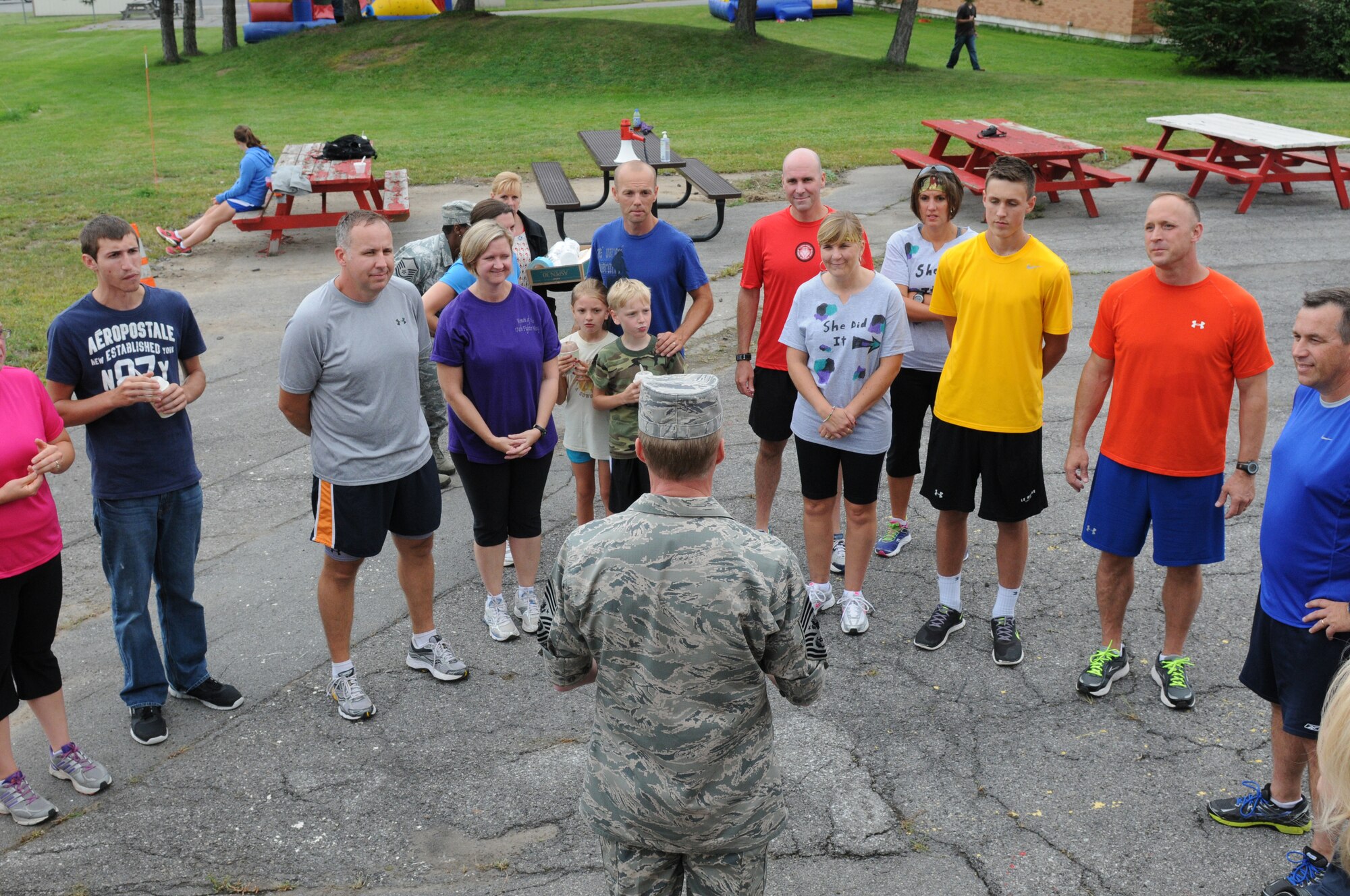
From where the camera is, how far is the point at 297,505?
691cm

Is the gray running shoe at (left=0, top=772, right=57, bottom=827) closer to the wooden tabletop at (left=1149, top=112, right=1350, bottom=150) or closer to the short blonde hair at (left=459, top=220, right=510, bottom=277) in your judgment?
the short blonde hair at (left=459, top=220, right=510, bottom=277)

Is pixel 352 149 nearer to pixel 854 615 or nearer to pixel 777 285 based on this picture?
pixel 777 285

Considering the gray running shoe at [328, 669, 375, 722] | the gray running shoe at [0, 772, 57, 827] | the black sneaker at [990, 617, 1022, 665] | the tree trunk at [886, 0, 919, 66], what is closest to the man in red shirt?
the black sneaker at [990, 617, 1022, 665]

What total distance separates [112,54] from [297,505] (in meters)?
38.0

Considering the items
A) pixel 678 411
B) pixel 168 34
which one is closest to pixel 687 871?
pixel 678 411

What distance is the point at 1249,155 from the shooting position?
14508mm

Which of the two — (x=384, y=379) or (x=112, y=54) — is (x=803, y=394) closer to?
(x=384, y=379)

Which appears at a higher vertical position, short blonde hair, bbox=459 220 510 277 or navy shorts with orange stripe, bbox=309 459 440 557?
short blonde hair, bbox=459 220 510 277

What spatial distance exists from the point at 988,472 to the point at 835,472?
0.72 meters

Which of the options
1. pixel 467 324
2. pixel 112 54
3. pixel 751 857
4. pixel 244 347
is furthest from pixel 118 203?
pixel 112 54

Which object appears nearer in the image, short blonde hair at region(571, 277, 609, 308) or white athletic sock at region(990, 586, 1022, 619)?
white athletic sock at region(990, 586, 1022, 619)

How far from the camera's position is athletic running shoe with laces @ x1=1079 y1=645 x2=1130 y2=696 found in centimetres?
474

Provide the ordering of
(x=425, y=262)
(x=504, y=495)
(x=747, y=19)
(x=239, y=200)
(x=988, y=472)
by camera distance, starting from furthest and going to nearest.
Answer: (x=747, y=19) → (x=239, y=200) → (x=425, y=262) → (x=504, y=495) → (x=988, y=472)

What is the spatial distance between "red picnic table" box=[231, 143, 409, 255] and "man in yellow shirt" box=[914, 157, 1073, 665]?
31.4ft
